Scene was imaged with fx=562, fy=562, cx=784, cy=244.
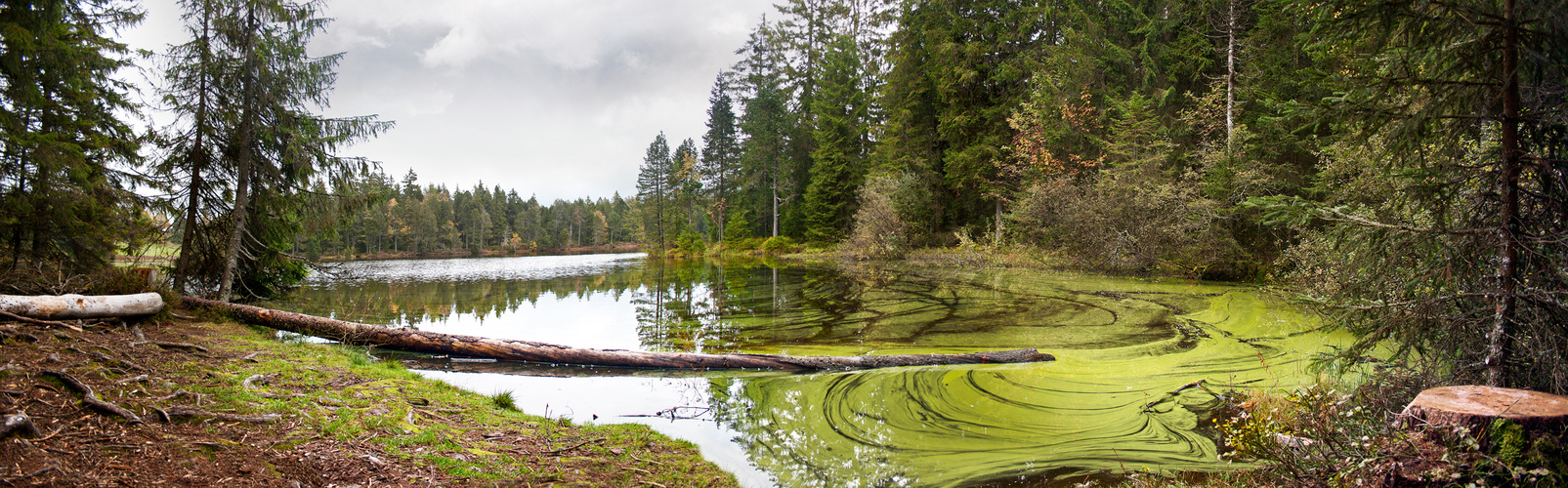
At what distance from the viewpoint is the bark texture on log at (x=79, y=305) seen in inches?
185

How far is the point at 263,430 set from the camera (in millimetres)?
3213

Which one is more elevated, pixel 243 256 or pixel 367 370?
pixel 243 256

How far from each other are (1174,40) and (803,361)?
62.0 ft

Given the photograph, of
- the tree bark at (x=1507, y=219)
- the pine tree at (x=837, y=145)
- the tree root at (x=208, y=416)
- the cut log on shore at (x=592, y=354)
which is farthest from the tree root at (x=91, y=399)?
the pine tree at (x=837, y=145)

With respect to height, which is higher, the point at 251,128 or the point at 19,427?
the point at 251,128

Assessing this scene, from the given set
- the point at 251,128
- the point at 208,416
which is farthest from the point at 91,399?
the point at 251,128

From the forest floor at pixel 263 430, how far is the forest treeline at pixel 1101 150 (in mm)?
3780

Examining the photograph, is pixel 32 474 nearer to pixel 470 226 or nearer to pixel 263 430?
pixel 263 430

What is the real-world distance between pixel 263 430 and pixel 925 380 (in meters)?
5.17

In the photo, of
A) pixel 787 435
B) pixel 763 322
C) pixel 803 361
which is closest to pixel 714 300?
pixel 763 322

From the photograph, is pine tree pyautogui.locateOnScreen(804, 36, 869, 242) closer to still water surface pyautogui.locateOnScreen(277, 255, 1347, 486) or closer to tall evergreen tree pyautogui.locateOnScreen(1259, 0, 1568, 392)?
still water surface pyautogui.locateOnScreen(277, 255, 1347, 486)

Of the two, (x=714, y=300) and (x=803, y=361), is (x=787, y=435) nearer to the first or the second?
(x=803, y=361)

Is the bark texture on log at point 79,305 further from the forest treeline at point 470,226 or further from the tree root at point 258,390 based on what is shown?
the forest treeline at point 470,226

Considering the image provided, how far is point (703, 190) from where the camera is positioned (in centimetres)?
4256
